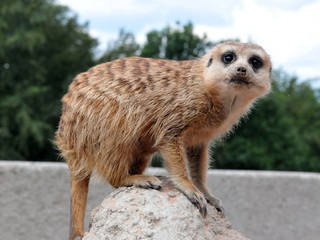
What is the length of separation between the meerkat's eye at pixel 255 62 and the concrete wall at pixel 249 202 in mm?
→ 1818

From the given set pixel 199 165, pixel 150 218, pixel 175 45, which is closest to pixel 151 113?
pixel 199 165

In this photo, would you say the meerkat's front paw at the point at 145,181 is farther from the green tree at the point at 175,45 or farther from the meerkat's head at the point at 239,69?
the green tree at the point at 175,45

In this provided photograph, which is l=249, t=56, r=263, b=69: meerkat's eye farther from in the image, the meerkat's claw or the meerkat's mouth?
the meerkat's claw

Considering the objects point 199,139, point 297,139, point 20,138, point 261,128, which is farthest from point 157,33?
point 199,139

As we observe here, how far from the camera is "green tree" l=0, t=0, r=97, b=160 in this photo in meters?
8.28

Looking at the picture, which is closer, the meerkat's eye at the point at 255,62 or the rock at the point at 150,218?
the rock at the point at 150,218

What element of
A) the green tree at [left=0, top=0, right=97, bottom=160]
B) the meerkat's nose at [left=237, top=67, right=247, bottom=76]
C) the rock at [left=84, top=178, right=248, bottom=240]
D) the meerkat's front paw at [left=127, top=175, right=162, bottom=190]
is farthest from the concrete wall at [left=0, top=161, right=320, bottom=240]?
the green tree at [left=0, top=0, right=97, bottom=160]

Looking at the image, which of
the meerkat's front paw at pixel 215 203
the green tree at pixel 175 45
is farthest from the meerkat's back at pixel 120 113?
the green tree at pixel 175 45

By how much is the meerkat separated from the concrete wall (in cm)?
160

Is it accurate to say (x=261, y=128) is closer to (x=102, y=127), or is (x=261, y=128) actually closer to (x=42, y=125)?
(x=42, y=125)

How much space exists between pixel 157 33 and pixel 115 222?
4.63m

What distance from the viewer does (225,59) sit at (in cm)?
203

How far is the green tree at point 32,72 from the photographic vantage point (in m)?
8.28

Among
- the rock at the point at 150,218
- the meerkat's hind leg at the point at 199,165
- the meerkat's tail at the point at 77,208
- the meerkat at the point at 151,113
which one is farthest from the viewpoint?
the meerkat's hind leg at the point at 199,165
